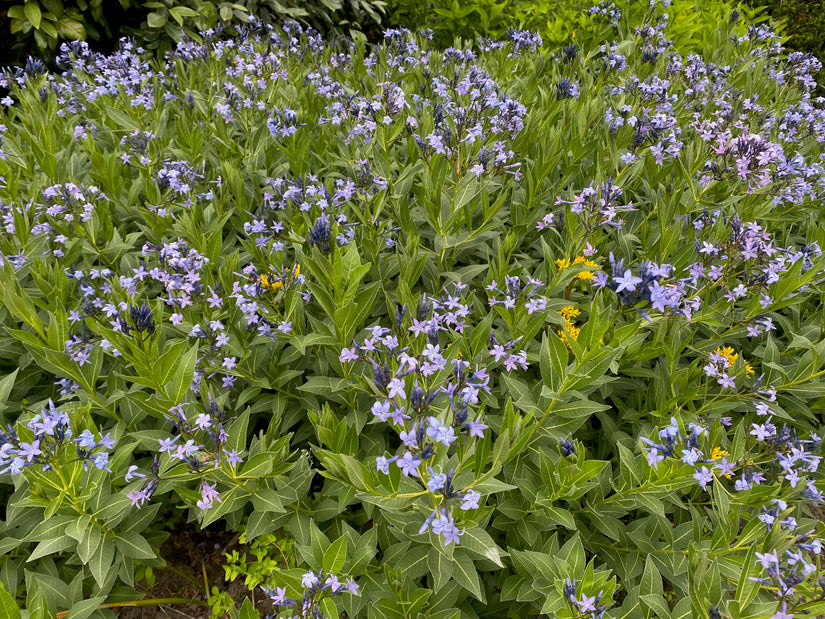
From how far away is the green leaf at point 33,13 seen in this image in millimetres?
6258

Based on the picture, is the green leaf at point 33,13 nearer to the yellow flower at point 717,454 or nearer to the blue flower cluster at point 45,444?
the blue flower cluster at point 45,444

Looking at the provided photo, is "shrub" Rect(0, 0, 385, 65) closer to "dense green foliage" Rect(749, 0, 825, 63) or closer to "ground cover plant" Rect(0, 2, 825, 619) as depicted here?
"ground cover plant" Rect(0, 2, 825, 619)

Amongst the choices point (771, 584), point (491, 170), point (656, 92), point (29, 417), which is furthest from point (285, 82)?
point (771, 584)

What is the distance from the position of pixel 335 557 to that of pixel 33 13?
7795mm

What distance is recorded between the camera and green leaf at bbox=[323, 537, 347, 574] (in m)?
1.80

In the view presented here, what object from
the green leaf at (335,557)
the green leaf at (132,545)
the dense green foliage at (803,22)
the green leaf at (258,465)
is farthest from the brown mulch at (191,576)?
the dense green foliage at (803,22)

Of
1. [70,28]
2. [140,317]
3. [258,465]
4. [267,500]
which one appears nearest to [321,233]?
[140,317]

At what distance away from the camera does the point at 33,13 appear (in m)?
6.27

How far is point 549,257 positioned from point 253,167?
84.7 inches

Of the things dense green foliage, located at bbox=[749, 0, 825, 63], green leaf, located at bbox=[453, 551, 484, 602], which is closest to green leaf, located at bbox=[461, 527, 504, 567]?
green leaf, located at bbox=[453, 551, 484, 602]

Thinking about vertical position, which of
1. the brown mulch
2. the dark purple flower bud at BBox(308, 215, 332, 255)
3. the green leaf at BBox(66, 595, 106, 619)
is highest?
the dark purple flower bud at BBox(308, 215, 332, 255)

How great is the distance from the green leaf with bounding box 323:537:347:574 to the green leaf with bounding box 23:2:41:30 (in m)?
7.64

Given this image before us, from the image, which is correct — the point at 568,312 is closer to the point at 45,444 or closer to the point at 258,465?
the point at 258,465

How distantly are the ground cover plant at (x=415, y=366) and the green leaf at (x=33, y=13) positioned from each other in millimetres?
3273
